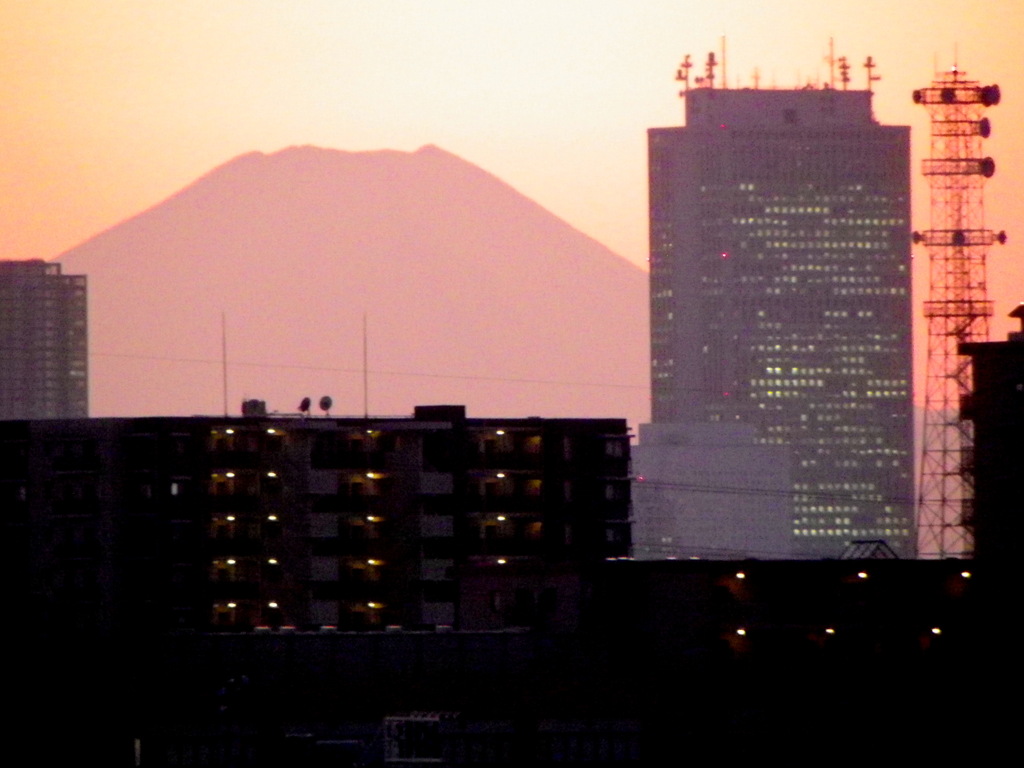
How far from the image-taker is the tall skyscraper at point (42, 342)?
A: 537ft

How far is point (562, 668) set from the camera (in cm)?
3706

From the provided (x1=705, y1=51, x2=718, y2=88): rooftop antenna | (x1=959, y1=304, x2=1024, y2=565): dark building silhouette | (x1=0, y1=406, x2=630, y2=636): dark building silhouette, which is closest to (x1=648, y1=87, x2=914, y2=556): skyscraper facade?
(x1=705, y1=51, x2=718, y2=88): rooftop antenna

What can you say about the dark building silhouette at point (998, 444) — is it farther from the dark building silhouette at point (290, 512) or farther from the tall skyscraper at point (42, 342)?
the tall skyscraper at point (42, 342)

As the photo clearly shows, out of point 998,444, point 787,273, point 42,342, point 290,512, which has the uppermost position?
point 787,273

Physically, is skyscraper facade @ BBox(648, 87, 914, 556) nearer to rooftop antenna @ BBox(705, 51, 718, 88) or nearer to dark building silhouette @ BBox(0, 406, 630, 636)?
rooftop antenna @ BBox(705, 51, 718, 88)

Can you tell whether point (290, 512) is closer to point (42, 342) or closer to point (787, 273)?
point (42, 342)

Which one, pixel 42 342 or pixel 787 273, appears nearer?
pixel 42 342

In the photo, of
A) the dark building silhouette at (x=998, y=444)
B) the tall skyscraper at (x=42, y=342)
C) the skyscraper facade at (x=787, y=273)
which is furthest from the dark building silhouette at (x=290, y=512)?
the skyscraper facade at (x=787, y=273)

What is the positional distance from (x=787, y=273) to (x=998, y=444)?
153 m

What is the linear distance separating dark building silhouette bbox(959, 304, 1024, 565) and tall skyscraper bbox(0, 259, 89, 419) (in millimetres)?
117667

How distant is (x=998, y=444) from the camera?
156ft

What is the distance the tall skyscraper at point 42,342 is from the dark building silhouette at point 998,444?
11767 centimetres

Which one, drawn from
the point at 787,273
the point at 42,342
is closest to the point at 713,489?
the point at 787,273

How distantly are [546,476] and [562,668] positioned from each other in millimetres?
23136
